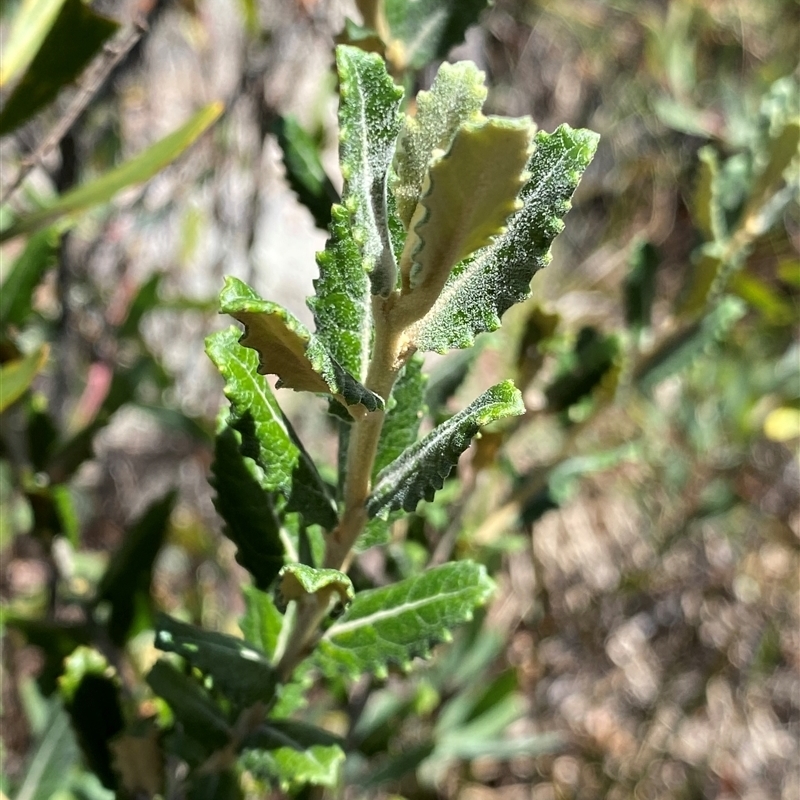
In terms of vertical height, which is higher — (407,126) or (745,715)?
(407,126)

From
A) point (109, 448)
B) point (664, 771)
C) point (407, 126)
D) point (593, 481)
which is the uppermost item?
point (407, 126)

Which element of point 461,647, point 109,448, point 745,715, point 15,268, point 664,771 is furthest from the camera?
point 109,448

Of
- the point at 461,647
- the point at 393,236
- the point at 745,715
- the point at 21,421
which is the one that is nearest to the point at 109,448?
the point at 461,647

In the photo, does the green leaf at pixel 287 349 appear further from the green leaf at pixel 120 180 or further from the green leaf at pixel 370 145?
the green leaf at pixel 120 180

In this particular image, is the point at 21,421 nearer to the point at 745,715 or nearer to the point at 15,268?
the point at 15,268

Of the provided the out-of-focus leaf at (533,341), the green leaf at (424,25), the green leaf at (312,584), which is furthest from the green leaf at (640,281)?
the green leaf at (312,584)

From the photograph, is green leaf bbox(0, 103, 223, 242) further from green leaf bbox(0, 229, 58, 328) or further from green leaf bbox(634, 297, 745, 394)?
green leaf bbox(634, 297, 745, 394)
